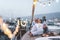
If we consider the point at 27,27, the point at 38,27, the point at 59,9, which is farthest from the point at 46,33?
the point at 59,9

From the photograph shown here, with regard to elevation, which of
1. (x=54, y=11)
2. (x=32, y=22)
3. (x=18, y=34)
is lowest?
(x=18, y=34)

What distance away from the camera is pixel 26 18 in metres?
2.72

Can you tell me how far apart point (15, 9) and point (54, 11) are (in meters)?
0.70

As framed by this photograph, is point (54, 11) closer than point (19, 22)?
No

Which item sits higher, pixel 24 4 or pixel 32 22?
pixel 24 4

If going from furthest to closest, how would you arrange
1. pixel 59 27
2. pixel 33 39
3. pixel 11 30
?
pixel 59 27, pixel 11 30, pixel 33 39

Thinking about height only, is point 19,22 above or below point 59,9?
below

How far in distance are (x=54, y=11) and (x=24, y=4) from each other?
56cm

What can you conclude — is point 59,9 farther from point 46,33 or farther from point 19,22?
point 19,22

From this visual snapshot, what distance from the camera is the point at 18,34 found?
267 centimetres

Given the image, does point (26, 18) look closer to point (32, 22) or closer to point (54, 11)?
point (32, 22)

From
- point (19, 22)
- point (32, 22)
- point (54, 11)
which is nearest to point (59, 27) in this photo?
point (54, 11)

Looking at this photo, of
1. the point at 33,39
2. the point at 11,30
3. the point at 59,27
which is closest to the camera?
the point at 33,39

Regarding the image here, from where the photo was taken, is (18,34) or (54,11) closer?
(18,34)
